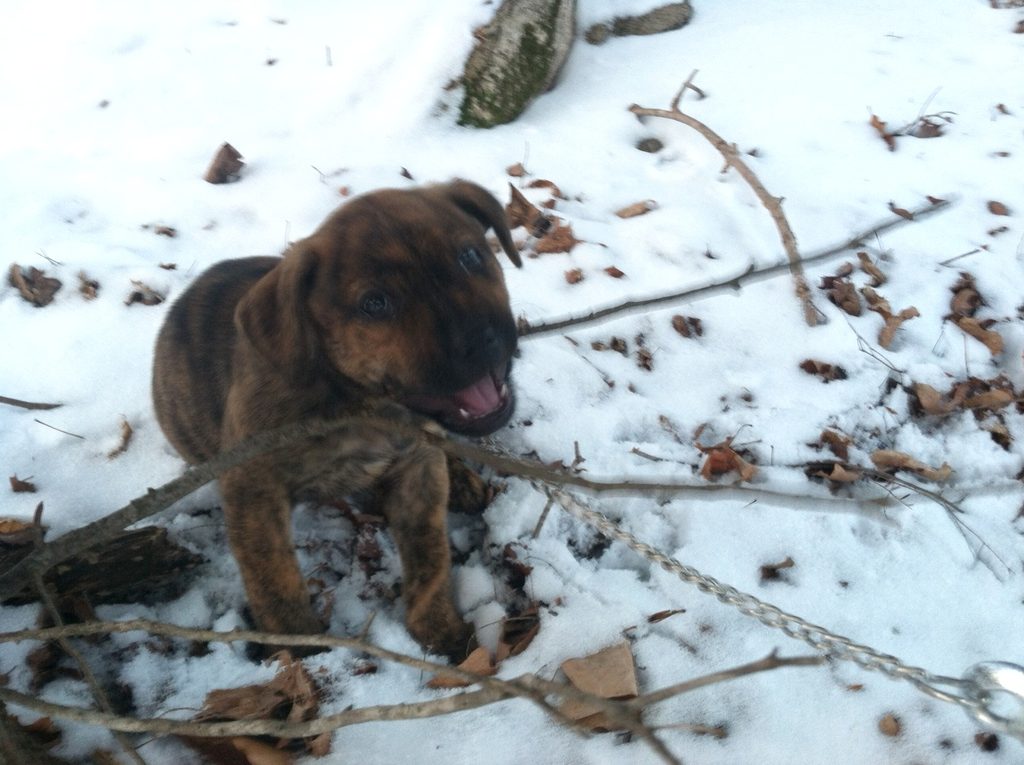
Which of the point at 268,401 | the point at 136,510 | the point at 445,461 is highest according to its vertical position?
the point at 136,510

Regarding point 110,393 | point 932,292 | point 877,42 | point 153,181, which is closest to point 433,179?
point 153,181

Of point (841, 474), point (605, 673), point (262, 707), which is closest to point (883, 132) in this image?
point (841, 474)

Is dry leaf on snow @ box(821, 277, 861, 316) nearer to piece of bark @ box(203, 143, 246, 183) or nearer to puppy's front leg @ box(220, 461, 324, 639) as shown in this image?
puppy's front leg @ box(220, 461, 324, 639)

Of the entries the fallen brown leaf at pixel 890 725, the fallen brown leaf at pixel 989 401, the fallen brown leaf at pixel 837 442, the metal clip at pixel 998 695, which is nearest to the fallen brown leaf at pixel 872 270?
the fallen brown leaf at pixel 989 401

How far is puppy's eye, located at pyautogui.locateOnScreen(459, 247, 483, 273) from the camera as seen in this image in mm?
2424

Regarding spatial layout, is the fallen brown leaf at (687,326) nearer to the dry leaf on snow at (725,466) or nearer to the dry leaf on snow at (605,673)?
the dry leaf on snow at (725,466)

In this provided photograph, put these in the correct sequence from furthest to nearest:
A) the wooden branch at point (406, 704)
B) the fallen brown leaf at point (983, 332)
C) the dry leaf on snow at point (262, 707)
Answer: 1. the fallen brown leaf at point (983, 332)
2. the dry leaf on snow at point (262, 707)
3. the wooden branch at point (406, 704)

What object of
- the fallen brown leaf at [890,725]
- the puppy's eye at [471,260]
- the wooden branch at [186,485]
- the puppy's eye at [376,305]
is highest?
the puppy's eye at [471,260]

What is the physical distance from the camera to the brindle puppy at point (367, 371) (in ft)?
7.54

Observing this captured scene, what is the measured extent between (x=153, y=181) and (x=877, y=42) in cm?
580

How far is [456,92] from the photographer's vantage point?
5422 mm

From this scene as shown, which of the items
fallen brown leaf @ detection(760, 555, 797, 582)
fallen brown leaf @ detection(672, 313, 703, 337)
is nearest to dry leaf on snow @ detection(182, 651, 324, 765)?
fallen brown leaf @ detection(760, 555, 797, 582)

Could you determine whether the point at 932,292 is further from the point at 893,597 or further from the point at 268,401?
the point at 268,401

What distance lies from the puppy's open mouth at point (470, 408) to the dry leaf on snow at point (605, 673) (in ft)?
2.75
